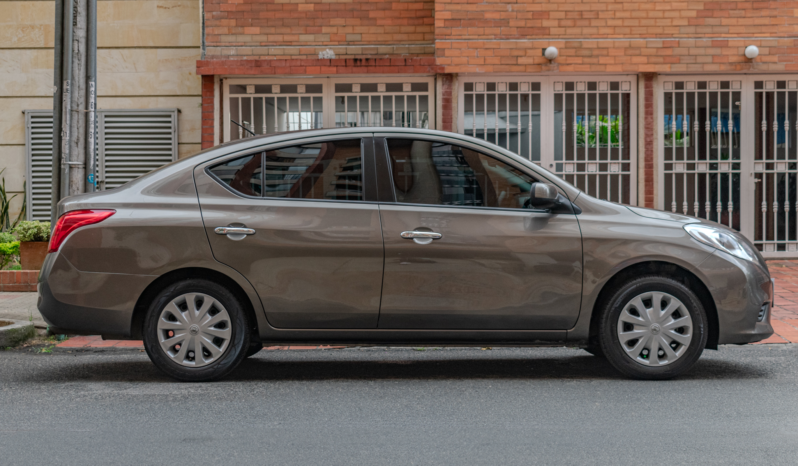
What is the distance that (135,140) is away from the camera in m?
12.0

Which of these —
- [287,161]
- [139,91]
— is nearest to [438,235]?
[287,161]

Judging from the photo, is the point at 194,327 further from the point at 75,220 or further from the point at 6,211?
the point at 6,211

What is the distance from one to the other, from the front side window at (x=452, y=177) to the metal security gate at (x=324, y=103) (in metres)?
6.04

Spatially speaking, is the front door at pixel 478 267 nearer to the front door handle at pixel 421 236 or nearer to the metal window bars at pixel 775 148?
the front door handle at pixel 421 236

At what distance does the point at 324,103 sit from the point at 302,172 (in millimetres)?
6236

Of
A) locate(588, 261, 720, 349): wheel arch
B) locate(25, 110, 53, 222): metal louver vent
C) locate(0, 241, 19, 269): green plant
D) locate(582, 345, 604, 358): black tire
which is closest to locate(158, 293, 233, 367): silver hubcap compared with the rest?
locate(588, 261, 720, 349): wheel arch

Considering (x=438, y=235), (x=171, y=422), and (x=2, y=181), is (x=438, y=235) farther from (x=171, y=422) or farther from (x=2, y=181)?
(x=2, y=181)

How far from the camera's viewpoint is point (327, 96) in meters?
Result: 11.2

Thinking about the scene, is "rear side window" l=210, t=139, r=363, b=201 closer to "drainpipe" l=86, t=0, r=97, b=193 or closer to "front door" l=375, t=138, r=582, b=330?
"front door" l=375, t=138, r=582, b=330

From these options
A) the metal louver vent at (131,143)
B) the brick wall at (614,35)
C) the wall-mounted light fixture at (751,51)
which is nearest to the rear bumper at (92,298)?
the brick wall at (614,35)

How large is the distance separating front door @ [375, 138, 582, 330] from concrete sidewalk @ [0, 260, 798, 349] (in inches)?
67.8

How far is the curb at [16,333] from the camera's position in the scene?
6.39 metres

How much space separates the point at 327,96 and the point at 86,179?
4.48m

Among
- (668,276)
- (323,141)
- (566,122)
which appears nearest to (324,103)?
(566,122)
